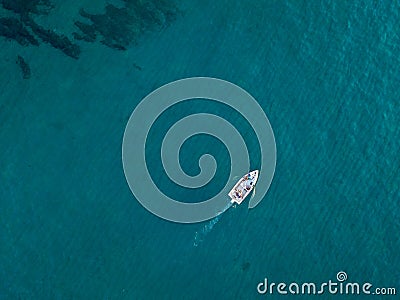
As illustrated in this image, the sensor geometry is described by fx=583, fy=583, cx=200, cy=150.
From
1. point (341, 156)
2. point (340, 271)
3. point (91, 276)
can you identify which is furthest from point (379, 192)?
point (91, 276)

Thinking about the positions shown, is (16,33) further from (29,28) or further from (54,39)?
(54,39)

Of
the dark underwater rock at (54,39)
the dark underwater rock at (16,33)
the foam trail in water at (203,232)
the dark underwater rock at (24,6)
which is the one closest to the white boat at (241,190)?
the foam trail in water at (203,232)

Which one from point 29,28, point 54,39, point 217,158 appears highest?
point 29,28

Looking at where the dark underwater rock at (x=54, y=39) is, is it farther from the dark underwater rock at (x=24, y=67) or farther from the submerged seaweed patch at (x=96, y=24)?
the dark underwater rock at (x=24, y=67)

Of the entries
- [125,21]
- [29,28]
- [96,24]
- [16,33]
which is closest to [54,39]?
[29,28]

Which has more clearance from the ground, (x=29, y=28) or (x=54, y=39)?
(x=29, y=28)

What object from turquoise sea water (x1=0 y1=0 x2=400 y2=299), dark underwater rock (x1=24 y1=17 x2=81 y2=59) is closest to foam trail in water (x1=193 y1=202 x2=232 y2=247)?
turquoise sea water (x1=0 y1=0 x2=400 y2=299)

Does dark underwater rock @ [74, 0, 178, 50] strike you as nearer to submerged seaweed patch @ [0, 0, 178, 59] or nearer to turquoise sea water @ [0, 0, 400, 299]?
submerged seaweed patch @ [0, 0, 178, 59]
